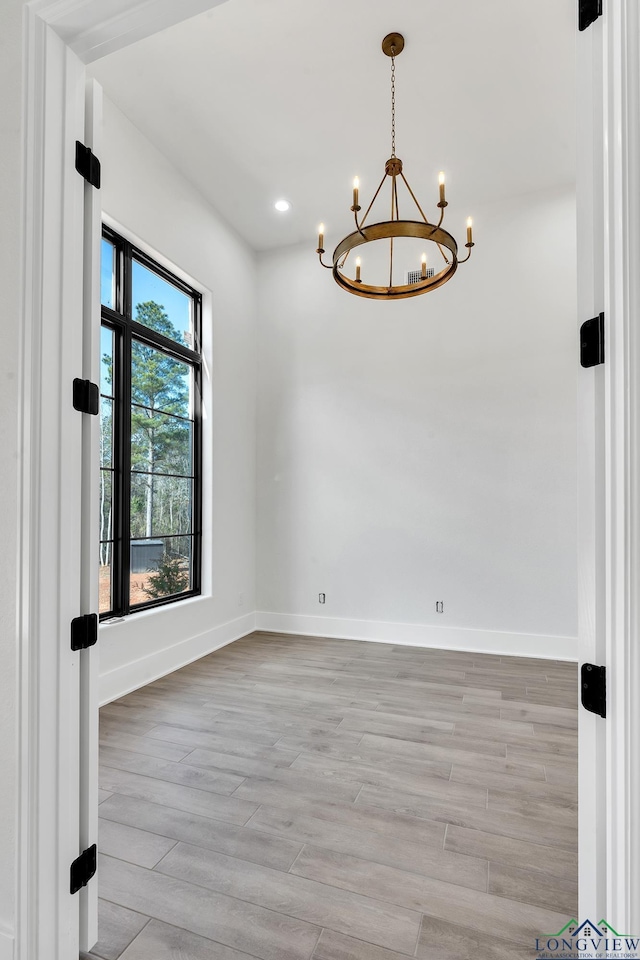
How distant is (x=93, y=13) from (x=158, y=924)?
2.40 metres

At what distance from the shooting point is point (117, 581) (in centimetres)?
352

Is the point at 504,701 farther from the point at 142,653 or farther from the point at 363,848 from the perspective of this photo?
the point at 142,653

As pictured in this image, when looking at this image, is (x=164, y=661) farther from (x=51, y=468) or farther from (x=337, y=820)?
(x=51, y=468)

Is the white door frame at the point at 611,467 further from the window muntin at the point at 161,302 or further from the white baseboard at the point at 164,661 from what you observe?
the window muntin at the point at 161,302

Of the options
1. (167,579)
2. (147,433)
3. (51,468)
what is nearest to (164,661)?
(167,579)

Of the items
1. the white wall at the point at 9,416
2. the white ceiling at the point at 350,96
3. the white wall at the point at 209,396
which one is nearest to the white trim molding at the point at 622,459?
the white wall at the point at 9,416

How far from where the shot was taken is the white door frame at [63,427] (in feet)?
2.72

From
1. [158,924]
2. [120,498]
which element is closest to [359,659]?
[120,498]

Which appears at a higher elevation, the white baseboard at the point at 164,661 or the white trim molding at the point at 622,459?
the white trim molding at the point at 622,459

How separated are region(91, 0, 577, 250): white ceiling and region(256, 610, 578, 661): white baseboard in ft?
12.1

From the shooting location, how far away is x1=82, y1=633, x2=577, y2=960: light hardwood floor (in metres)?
1.50

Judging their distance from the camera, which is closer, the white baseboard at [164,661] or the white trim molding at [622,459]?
the white trim molding at [622,459]

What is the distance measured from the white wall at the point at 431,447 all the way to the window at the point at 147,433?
40.3 inches

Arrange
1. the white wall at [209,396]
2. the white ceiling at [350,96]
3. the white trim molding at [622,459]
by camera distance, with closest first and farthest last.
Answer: the white trim molding at [622,459] → the white ceiling at [350,96] → the white wall at [209,396]
